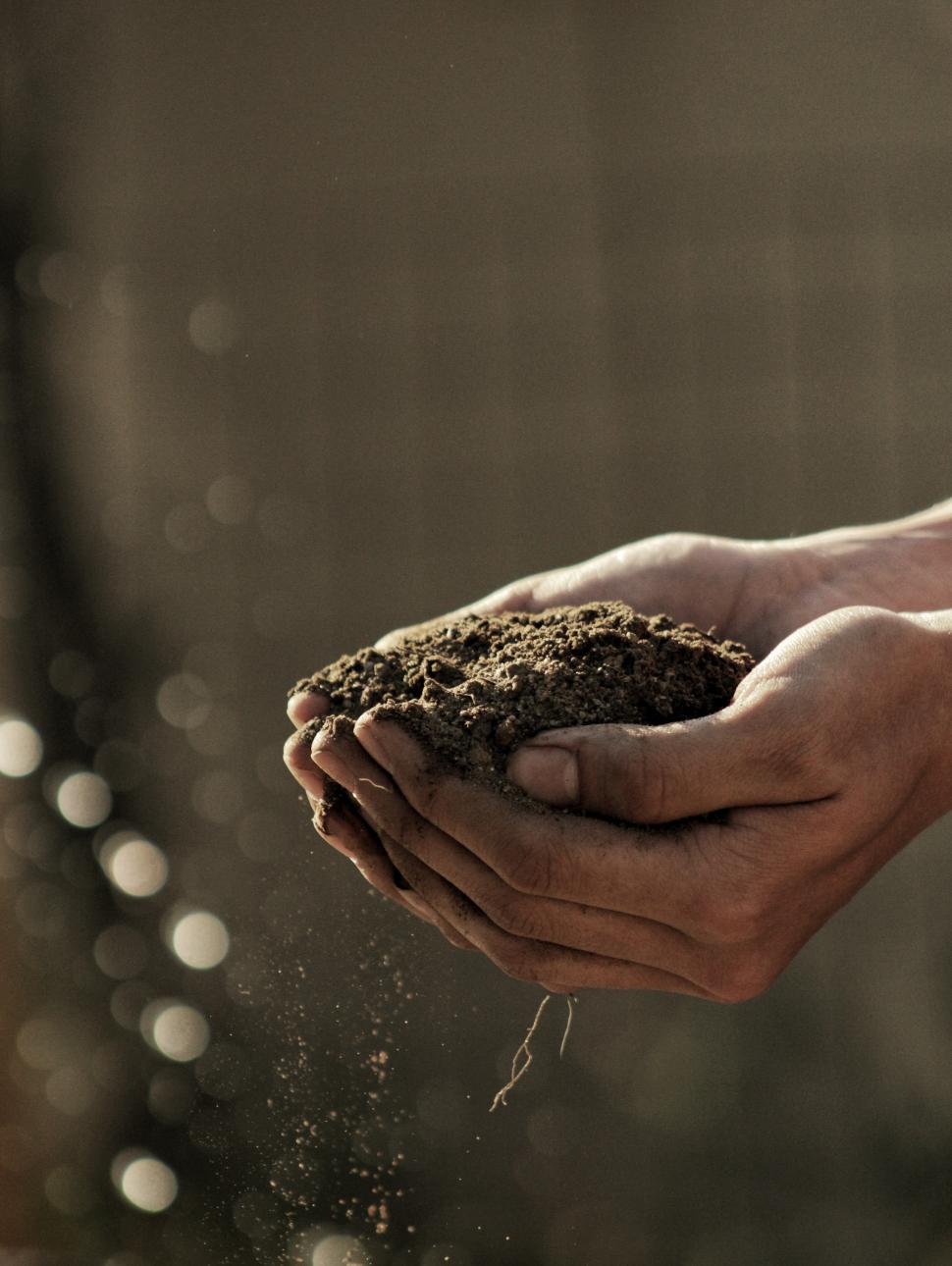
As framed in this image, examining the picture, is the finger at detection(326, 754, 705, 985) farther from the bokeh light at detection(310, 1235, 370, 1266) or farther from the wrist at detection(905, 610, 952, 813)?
the bokeh light at detection(310, 1235, 370, 1266)

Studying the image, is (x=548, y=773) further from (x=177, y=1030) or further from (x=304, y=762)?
(x=177, y=1030)

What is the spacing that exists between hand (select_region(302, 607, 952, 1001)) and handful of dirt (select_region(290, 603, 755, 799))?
1.6 inches

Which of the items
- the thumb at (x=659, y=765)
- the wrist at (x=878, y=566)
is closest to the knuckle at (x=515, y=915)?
the thumb at (x=659, y=765)

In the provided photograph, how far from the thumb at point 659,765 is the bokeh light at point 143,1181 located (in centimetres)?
270

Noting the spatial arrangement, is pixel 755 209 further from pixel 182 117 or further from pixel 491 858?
pixel 491 858

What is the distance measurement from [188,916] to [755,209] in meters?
2.88

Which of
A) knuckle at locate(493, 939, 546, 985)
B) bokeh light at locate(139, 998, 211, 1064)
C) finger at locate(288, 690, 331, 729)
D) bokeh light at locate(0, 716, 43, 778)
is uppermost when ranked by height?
finger at locate(288, 690, 331, 729)

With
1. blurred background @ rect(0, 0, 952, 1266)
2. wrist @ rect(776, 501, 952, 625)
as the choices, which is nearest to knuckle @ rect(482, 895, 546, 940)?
wrist @ rect(776, 501, 952, 625)

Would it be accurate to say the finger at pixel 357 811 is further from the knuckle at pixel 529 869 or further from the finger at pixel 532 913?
the knuckle at pixel 529 869

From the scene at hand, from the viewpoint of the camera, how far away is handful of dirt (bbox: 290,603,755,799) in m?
1.60

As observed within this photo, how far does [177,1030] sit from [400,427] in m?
2.02

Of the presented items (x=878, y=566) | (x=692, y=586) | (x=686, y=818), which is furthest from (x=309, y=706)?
(x=878, y=566)

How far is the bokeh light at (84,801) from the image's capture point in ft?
13.2

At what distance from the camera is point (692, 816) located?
1.63m
